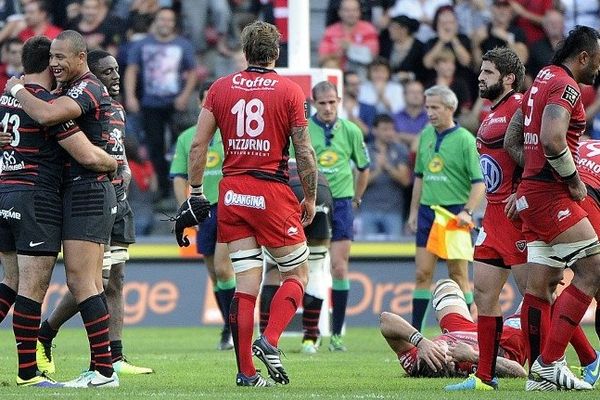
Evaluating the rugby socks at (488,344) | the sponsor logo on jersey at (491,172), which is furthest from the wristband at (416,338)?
the sponsor logo on jersey at (491,172)

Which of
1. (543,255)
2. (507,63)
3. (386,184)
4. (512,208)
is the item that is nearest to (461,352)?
(543,255)

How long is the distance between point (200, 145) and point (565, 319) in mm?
2807

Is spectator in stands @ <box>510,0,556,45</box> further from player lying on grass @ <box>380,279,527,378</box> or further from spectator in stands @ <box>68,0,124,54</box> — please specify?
player lying on grass @ <box>380,279,527,378</box>

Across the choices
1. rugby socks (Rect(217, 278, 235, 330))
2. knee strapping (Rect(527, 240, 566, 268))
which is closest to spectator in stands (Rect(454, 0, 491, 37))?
rugby socks (Rect(217, 278, 235, 330))

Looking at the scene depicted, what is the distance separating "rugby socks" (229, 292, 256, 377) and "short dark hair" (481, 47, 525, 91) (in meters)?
2.44

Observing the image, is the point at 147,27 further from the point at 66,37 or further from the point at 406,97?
the point at 66,37

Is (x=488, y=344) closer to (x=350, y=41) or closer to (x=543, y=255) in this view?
(x=543, y=255)

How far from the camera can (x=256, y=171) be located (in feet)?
31.4

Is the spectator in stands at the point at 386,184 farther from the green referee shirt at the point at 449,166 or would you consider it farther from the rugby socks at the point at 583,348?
the rugby socks at the point at 583,348

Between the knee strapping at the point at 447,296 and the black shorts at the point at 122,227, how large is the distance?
8.83 ft

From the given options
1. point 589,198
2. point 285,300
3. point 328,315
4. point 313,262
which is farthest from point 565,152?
point 328,315

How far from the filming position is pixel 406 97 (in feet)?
66.0

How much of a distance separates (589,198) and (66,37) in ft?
12.4

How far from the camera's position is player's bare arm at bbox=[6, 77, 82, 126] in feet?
29.7
